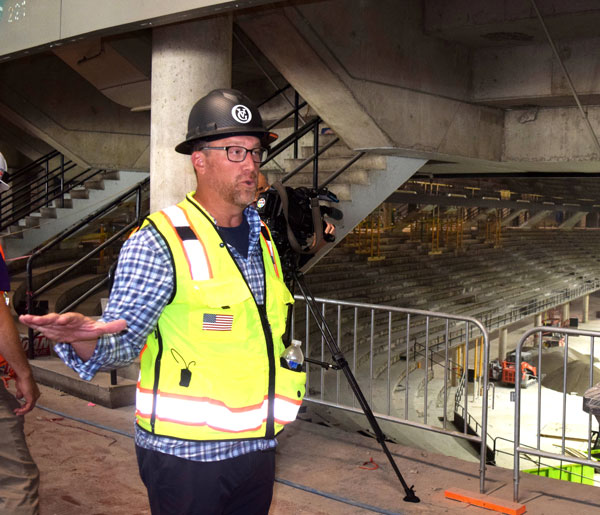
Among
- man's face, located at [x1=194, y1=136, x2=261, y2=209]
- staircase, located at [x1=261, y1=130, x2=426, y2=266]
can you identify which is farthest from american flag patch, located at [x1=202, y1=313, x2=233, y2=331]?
staircase, located at [x1=261, y1=130, x2=426, y2=266]

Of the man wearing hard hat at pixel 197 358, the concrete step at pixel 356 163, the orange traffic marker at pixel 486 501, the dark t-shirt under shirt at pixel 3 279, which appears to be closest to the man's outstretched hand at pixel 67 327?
the man wearing hard hat at pixel 197 358

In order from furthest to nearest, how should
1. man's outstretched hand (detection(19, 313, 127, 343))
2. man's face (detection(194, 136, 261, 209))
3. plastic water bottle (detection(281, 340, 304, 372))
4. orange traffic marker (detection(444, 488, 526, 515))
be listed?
orange traffic marker (detection(444, 488, 526, 515))
plastic water bottle (detection(281, 340, 304, 372))
man's face (detection(194, 136, 261, 209))
man's outstretched hand (detection(19, 313, 127, 343))

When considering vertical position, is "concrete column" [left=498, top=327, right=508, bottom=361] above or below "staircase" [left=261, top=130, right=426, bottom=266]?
below

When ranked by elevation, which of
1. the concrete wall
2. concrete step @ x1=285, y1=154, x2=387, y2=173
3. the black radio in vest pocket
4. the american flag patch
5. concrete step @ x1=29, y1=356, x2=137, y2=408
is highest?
the concrete wall

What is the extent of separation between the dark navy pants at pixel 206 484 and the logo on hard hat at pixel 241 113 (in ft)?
3.40

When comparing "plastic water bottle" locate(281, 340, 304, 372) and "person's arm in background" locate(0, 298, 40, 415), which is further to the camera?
"person's arm in background" locate(0, 298, 40, 415)

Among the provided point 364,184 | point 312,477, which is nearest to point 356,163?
point 364,184

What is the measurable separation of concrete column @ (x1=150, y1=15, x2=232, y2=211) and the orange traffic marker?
3.40 meters

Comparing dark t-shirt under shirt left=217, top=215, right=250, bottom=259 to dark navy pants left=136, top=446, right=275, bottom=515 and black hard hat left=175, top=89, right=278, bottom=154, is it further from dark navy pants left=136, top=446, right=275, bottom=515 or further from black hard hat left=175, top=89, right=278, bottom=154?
dark navy pants left=136, top=446, right=275, bottom=515

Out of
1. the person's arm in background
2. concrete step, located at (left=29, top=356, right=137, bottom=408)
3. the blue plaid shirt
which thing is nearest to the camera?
the blue plaid shirt

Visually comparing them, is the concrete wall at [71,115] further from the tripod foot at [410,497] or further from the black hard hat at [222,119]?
the black hard hat at [222,119]

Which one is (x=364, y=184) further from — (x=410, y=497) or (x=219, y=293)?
(x=219, y=293)

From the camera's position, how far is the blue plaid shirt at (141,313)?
193 centimetres

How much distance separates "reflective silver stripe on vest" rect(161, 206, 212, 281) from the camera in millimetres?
2012
